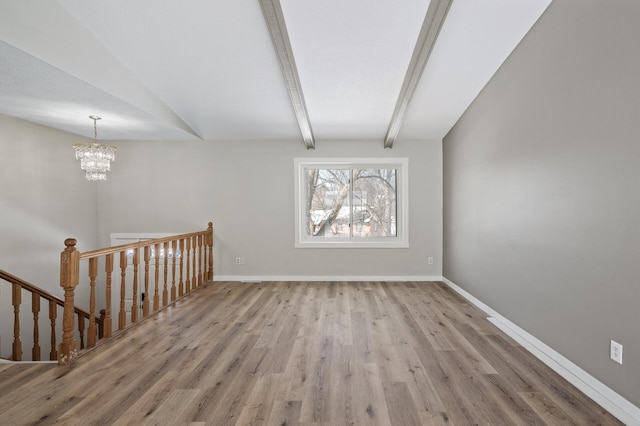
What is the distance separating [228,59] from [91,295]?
2578mm

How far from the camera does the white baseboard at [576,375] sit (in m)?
1.80

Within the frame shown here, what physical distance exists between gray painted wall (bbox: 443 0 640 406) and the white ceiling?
493 mm

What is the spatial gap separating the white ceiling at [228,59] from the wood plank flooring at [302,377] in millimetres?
2402

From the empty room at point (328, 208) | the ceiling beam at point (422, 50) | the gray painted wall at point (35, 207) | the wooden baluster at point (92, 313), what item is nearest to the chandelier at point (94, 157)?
the empty room at point (328, 208)

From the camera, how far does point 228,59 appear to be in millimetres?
3205

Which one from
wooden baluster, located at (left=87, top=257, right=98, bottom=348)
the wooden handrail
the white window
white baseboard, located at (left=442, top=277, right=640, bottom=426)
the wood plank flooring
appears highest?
the white window

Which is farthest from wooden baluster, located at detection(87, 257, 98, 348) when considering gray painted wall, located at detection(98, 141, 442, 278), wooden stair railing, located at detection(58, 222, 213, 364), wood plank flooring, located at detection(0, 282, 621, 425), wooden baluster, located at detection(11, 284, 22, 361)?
gray painted wall, located at detection(98, 141, 442, 278)

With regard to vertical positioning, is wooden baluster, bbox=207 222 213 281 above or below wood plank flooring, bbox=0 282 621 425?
above

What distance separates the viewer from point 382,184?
538 cm

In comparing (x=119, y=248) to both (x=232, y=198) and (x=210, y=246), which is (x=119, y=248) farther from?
(x=232, y=198)

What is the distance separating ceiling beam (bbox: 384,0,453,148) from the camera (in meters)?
2.39

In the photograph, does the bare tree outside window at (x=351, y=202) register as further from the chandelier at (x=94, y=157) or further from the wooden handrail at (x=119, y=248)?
the chandelier at (x=94, y=157)

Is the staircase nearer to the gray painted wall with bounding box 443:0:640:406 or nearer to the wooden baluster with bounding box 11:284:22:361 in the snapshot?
the wooden baluster with bounding box 11:284:22:361

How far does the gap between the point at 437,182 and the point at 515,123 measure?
84.2 inches
